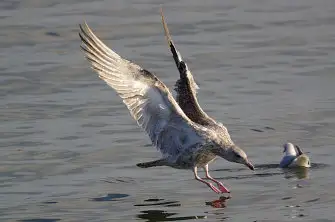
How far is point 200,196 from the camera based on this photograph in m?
11.2

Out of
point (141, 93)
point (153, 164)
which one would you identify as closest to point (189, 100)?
point (141, 93)

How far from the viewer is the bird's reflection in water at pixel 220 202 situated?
10781mm

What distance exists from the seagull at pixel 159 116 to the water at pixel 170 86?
29 cm

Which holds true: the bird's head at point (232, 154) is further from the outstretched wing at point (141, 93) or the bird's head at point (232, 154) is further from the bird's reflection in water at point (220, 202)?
the bird's reflection in water at point (220, 202)

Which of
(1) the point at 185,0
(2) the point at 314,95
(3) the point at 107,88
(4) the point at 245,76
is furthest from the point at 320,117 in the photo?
(1) the point at 185,0

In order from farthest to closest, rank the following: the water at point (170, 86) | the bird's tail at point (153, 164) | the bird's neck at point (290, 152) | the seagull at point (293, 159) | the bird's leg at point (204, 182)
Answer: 1. the bird's neck at point (290, 152)
2. the seagull at point (293, 159)
3. the bird's tail at point (153, 164)
4. the bird's leg at point (204, 182)
5. the water at point (170, 86)

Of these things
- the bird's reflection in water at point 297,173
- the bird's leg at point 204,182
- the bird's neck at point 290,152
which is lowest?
the bird's reflection in water at point 297,173

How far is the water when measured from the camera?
428 inches

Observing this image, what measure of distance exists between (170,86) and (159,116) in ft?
11.9

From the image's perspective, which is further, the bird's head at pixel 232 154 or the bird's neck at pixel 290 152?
the bird's neck at pixel 290 152

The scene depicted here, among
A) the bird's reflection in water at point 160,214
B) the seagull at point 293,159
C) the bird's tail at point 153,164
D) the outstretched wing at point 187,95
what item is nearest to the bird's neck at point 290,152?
the seagull at point 293,159

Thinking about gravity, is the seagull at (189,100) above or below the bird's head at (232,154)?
above

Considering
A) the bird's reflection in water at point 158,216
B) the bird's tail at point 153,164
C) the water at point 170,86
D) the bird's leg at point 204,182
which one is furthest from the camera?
the bird's tail at point 153,164

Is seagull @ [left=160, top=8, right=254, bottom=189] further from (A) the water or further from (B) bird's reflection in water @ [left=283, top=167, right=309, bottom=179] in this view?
(B) bird's reflection in water @ [left=283, top=167, right=309, bottom=179]
